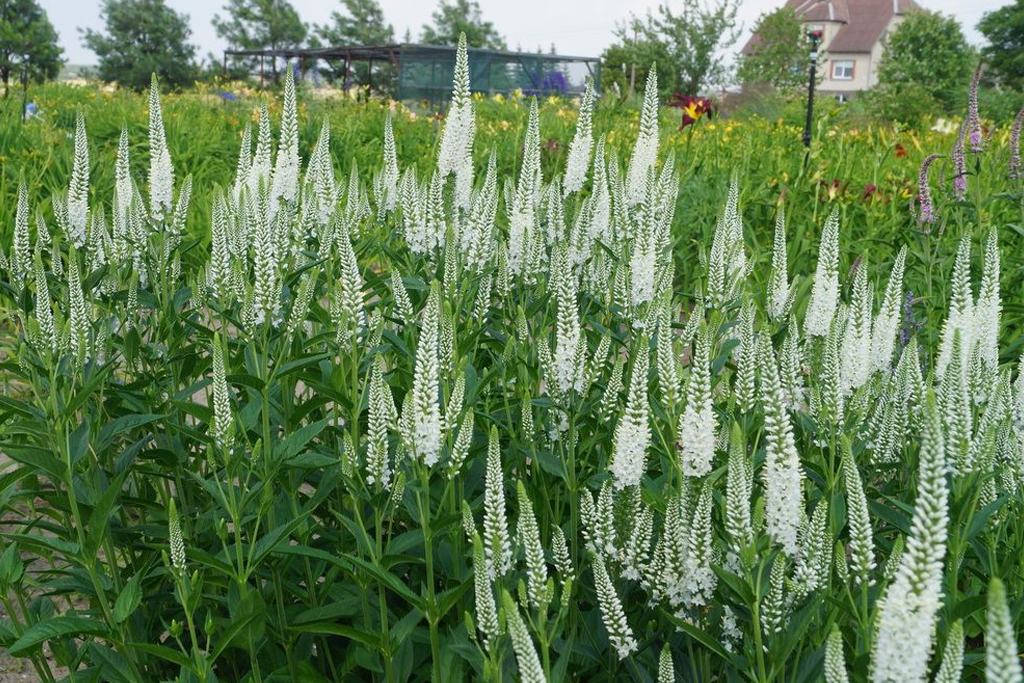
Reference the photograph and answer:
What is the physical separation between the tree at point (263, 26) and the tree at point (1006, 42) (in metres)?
42.6

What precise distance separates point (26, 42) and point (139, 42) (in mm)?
18048

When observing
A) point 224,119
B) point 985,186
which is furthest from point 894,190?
point 224,119

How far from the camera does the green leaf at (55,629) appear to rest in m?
2.18

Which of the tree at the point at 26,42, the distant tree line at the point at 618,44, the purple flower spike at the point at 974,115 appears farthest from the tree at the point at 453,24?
the purple flower spike at the point at 974,115

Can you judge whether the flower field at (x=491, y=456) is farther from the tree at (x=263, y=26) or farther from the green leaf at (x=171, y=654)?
the tree at (x=263, y=26)

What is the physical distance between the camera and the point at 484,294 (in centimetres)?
317

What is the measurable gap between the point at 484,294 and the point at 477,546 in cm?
155

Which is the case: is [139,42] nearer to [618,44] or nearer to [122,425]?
[618,44]

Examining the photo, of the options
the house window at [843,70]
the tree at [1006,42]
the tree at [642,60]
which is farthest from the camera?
the house window at [843,70]

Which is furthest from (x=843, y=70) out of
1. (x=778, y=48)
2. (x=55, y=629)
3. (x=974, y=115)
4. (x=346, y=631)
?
(x=55, y=629)

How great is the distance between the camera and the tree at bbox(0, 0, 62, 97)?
149 ft

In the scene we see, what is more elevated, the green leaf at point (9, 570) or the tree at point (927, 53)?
the tree at point (927, 53)

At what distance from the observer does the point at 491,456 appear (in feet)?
5.88

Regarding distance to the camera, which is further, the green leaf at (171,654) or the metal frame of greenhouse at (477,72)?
the metal frame of greenhouse at (477,72)
